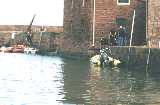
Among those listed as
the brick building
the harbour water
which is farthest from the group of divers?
the harbour water

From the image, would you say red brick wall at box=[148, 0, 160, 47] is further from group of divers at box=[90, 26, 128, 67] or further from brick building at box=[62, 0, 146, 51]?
brick building at box=[62, 0, 146, 51]

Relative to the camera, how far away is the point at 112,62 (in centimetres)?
3816

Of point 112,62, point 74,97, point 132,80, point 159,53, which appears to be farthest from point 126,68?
point 74,97

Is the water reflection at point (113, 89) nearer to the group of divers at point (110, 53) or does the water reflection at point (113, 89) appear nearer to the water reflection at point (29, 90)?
the water reflection at point (29, 90)

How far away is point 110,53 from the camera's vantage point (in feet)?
128

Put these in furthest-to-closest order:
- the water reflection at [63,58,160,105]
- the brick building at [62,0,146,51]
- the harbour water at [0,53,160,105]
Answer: the brick building at [62,0,146,51], the water reflection at [63,58,160,105], the harbour water at [0,53,160,105]

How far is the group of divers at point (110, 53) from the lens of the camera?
38.3 meters

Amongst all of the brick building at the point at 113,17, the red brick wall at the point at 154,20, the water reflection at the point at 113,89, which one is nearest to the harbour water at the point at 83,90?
the water reflection at the point at 113,89

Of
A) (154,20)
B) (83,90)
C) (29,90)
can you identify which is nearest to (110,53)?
(154,20)

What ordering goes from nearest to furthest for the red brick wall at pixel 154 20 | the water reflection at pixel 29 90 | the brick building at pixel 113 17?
the water reflection at pixel 29 90 < the red brick wall at pixel 154 20 < the brick building at pixel 113 17

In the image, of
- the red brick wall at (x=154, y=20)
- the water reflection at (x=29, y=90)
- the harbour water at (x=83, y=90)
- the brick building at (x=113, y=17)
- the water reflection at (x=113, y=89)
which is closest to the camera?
the water reflection at (x=29, y=90)

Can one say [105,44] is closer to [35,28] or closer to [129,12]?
[129,12]

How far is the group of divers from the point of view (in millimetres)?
38312

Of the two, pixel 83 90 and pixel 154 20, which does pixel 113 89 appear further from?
pixel 154 20
